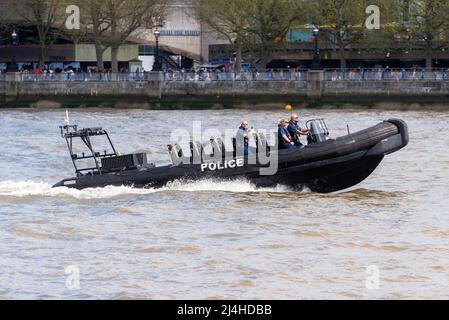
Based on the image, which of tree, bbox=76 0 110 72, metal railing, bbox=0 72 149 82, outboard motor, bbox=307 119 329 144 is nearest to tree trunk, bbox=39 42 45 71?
tree, bbox=76 0 110 72

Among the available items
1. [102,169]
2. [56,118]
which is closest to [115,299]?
[102,169]

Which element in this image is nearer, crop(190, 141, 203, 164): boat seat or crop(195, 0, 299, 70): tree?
crop(190, 141, 203, 164): boat seat

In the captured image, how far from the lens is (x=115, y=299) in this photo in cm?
2088

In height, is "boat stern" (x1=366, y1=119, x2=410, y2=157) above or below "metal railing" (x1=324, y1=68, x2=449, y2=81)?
above

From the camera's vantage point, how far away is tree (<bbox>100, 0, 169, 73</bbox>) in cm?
7875

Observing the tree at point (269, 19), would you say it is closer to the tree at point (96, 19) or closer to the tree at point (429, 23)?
the tree at point (429, 23)

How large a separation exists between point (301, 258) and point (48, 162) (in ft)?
61.0

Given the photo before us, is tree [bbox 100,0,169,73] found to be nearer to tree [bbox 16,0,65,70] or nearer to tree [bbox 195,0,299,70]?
tree [bbox 16,0,65,70]

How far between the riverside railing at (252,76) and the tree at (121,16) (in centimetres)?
618

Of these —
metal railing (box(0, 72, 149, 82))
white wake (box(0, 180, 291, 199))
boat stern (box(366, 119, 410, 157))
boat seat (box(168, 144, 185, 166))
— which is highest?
boat stern (box(366, 119, 410, 157))

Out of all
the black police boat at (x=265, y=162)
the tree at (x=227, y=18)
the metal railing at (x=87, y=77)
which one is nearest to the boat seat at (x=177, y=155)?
the black police boat at (x=265, y=162)

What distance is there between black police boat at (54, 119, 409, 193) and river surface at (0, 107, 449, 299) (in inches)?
11.3

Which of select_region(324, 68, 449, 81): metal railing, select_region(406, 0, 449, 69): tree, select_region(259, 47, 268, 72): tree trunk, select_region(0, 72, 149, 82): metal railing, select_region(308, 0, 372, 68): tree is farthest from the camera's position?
select_region(259, 47, 268, 72): tree trunk

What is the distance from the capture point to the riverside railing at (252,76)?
68062 mm
